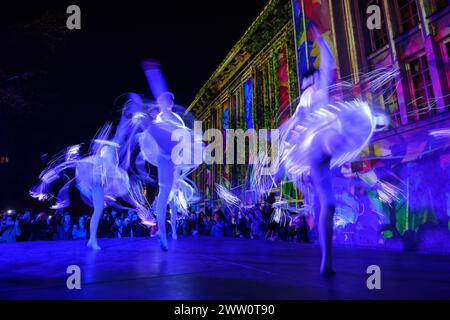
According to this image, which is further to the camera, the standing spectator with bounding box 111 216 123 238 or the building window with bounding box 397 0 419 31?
the standing spectator with bounding box 111 216 123 238

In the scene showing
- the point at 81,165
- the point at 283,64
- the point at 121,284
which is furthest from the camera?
the point at 283,64

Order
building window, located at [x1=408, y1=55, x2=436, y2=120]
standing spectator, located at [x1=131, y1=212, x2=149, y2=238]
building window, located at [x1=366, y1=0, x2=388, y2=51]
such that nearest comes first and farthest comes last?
building window, located at [x1=408, y1=55, x2=436, y2=120], building window, located at [x1=366, y1=0, x2=388, y2=51], standing spectator, located at [x1=131, y1=212, x2=149, y2=238]

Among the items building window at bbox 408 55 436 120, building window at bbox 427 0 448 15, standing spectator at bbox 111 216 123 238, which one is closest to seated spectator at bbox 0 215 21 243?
standing spectator at bbox 111 216 123 238

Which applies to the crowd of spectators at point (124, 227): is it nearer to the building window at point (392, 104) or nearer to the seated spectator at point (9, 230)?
the seated spectator at point (9, 230)

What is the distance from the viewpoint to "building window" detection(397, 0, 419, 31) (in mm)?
11555

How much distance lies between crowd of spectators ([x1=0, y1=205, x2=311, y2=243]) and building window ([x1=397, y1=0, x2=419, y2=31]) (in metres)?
8.70

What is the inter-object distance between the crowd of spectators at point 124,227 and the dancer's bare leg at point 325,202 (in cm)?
883

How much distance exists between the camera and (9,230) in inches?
519

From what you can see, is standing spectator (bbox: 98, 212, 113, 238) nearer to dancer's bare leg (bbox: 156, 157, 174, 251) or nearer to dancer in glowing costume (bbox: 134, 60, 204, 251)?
dancer in glowing costume (bbox: 134, 60, 204, 251)
